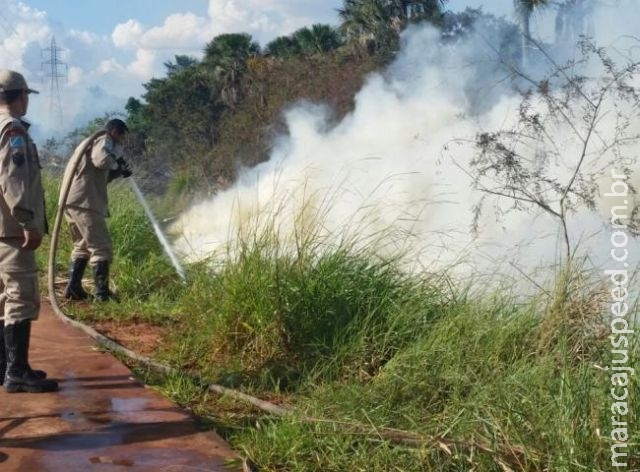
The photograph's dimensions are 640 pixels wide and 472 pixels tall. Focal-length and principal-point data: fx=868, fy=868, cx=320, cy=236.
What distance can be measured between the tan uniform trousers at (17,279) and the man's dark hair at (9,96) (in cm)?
78

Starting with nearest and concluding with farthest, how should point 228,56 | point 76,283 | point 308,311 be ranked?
1. point 308,311
2. point 76,283
3. point 228,56

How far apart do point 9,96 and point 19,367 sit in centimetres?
156

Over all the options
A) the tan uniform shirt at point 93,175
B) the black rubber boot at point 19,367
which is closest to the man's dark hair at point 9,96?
the black rubber boot at point 19,367

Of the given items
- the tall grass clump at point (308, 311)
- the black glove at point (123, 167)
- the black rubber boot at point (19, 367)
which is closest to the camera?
the black rubber boot at point (19, 367)

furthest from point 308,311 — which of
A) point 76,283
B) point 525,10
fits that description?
point 525,10

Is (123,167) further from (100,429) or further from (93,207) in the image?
(100,429)

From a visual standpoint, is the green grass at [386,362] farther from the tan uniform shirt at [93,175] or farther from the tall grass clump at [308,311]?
the tan uniform shirt at [93,175]

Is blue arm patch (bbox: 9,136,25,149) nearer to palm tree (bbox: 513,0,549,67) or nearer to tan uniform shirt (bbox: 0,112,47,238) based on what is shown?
tan uniform shirt (bbox: 0,112,47,238)

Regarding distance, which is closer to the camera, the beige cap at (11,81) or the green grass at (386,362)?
the green grass at (386,362)

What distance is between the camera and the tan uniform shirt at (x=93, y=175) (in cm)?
751

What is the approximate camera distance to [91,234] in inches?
304

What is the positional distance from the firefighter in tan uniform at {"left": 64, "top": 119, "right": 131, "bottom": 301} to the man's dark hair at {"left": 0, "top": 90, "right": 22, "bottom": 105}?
261cm

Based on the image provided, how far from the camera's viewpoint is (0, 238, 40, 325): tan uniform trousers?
498 cm

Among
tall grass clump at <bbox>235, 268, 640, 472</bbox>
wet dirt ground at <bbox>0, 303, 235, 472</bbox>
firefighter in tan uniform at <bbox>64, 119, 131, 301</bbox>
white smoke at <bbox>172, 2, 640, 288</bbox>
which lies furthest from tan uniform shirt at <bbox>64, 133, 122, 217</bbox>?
tall grass clump at <bbox>235, 268, 640, 472</bbox>
